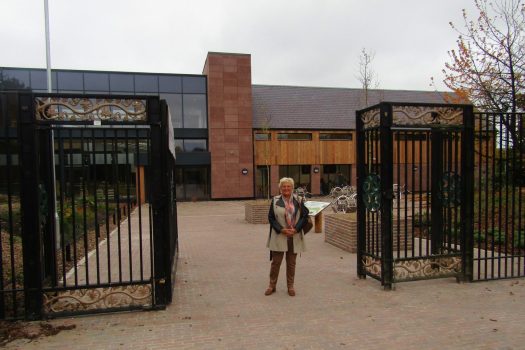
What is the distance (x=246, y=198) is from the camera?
92.5ft

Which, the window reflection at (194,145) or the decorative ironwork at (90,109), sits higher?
the window reflection at (194,145)

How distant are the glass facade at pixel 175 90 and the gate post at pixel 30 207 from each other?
70.4ft

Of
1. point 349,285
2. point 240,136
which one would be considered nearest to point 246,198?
point 240,136

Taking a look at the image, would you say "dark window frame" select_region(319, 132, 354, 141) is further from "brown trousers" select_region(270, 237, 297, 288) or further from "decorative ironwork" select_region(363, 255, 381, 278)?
"brown trousers" select_region(270, 237, 297, 288)

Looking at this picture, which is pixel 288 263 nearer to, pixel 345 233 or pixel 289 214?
pixel 289 214

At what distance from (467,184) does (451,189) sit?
0.75ft

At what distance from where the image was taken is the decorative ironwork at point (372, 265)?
606 cm

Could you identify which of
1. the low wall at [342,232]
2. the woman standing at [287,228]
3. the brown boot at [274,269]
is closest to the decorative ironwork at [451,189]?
the woman standing at [287,228]

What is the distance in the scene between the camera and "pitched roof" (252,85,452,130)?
29.5 m

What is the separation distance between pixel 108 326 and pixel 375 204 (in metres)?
3.79

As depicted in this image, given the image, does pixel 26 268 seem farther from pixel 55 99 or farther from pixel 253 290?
pixel 253 290

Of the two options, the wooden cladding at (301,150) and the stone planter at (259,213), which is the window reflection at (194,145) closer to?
the wooden cladding at (301,150)

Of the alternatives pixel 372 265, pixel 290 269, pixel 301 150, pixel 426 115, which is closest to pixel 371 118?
pixel 426 115

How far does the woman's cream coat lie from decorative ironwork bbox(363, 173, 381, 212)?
1.04m
